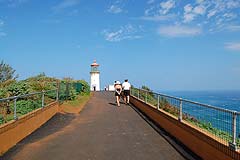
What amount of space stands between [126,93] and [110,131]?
1189 cm

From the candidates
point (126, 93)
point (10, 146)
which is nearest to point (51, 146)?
point (10, 146)

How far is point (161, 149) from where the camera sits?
353 inches

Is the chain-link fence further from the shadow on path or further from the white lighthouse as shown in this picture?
the white lighthouse

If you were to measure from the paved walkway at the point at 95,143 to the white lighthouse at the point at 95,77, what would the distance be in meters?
33.6

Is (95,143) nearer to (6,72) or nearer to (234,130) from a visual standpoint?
(234,130)

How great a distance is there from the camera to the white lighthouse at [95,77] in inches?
1887

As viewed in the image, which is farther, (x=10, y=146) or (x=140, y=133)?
(x=140, y=133)

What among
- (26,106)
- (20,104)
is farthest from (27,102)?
(20,104)

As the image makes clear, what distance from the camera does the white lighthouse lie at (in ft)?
157

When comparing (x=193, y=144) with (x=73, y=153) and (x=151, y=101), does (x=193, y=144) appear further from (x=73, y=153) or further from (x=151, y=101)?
(x=151, y=101)

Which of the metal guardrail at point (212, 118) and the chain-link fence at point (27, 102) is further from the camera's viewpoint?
the chain-link fence at point (27, 102)

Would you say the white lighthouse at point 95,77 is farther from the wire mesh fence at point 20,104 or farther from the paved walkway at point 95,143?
the paved walkway at point 95,143

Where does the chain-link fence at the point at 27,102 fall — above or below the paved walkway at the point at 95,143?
above

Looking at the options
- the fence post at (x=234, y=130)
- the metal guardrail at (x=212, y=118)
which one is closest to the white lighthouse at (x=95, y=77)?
the metal guardrail at (x=212, y=118)
